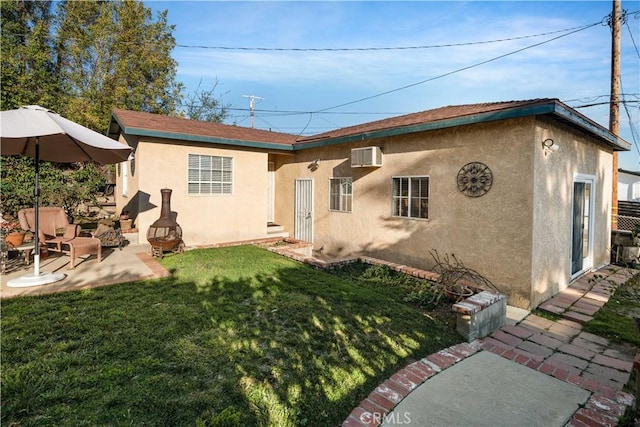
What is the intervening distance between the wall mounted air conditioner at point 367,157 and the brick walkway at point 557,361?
4.47 meters

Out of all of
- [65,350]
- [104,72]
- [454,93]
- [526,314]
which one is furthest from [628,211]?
[104,72]

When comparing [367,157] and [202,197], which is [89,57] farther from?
[367,157]

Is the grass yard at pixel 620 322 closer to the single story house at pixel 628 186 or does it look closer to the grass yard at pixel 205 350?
the grass yard at pixel 205 350

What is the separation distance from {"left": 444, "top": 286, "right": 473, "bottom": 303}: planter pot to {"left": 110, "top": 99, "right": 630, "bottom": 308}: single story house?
106cm

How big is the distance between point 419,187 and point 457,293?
280cm

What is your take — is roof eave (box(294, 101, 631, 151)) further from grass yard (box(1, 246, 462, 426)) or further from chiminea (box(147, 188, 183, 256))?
chiminea (box(147, 188, 183, 256))

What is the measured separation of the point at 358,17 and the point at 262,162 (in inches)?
245

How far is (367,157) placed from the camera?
7.91 meters

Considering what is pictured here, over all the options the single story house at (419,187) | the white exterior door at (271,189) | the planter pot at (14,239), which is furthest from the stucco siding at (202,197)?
the planter pot at (14,239)

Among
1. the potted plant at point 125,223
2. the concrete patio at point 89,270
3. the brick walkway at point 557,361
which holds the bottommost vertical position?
the brick walkway at point 557,361

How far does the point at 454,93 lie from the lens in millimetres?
16734

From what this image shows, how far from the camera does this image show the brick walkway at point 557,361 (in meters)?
2.72

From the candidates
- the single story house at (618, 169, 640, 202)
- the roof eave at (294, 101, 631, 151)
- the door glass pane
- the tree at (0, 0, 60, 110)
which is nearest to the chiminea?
the roof eave at (294, 101, 631, 151)

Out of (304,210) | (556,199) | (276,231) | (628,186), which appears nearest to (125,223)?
(276,231)
